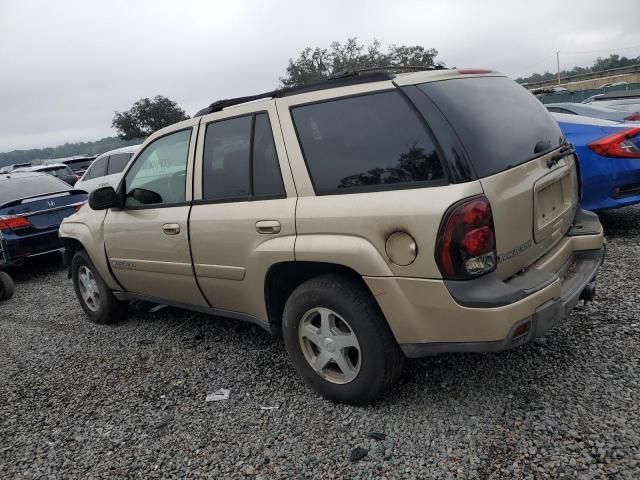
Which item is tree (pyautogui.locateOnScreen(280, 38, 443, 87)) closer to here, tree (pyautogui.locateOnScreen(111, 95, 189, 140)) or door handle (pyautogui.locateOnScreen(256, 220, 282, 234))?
tree (pyautogui.locateOnScreen(111, 95, 189, 140))

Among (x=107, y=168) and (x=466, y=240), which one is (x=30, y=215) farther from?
(x=466, y=240)

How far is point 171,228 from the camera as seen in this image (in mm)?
3570

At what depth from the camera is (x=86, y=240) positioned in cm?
450

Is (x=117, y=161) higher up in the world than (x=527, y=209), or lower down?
higher up

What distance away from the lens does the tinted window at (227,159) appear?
3.18m

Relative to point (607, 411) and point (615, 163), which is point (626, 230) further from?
point (607, 411)

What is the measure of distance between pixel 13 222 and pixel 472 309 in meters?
6.98

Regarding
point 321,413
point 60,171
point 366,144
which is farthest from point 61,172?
point 366,144

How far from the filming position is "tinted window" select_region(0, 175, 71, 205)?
300 inches

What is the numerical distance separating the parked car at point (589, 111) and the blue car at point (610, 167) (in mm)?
4085

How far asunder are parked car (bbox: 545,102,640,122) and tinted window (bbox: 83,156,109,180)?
987 cm

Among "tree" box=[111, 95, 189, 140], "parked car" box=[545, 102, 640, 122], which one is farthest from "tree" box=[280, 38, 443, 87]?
"parked car" box=[545, 102, 640, 122]

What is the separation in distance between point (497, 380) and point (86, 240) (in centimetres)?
364

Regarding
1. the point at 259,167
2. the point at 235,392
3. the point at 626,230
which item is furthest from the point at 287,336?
the point at 626,230
